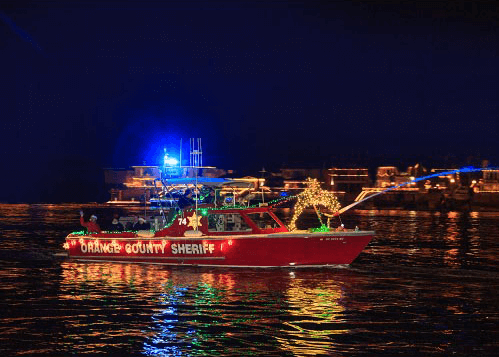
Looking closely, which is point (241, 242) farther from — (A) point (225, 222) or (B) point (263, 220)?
(B) point (263, 220)

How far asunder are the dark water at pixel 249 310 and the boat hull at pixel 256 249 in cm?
45

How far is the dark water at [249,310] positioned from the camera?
54.7 feet

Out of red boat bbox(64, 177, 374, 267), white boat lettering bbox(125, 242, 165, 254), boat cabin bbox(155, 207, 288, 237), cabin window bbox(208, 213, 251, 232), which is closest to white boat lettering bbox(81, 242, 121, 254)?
white boat lettering bbox(125, 242, 165, 254)

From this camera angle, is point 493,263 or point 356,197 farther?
point 356,197

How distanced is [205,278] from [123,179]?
160043mm

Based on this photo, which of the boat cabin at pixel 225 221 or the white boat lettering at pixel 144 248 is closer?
the boat cabin at pixel 225 221

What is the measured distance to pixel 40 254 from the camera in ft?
119

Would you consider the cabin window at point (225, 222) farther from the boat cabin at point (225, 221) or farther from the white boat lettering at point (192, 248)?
the white boat lettering at point (192, 248)

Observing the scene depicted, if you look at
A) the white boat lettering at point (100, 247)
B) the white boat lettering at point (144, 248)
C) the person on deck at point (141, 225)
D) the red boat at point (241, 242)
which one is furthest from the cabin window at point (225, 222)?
the white boat lettering at point (100, 247)

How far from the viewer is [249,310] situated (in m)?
20.9

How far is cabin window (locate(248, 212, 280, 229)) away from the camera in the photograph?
28016 mm

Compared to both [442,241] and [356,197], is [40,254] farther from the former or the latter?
[356,197]

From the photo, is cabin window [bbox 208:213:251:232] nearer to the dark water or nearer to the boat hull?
the boat hull

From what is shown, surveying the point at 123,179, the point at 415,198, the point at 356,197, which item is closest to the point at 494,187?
the point at 415,198
